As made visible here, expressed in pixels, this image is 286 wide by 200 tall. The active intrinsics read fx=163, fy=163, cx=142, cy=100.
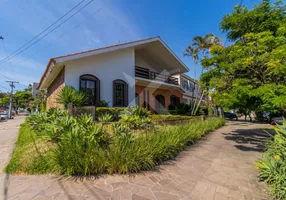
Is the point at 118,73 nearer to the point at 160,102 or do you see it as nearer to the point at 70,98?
the point at 70,98

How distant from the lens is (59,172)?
3889 mm

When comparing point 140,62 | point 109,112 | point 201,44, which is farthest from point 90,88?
point 201,44

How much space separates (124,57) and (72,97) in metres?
5.89

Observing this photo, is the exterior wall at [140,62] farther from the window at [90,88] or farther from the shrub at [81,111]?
the shrub at [81,111]

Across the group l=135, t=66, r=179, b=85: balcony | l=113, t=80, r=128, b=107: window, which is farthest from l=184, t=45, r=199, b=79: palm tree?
l=113, t=80, r=128, b=107: window

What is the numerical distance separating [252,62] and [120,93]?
9.69m

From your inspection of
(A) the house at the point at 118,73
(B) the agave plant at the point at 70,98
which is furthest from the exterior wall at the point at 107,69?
(B) the agave plant at the point at 70,98

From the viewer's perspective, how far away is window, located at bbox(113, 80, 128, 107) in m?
12.9

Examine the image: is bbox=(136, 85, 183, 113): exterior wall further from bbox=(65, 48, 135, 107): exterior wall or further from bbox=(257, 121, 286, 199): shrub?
bbox=(257, 121, 286, 199): shrub

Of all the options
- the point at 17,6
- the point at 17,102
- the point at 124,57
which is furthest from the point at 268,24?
the point at 17,102

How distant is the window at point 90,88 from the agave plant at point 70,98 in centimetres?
88

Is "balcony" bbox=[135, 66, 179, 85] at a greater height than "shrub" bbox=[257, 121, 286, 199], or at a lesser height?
greater

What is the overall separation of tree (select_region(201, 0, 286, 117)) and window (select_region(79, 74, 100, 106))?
764 centimetres

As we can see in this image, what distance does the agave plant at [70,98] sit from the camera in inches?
385
